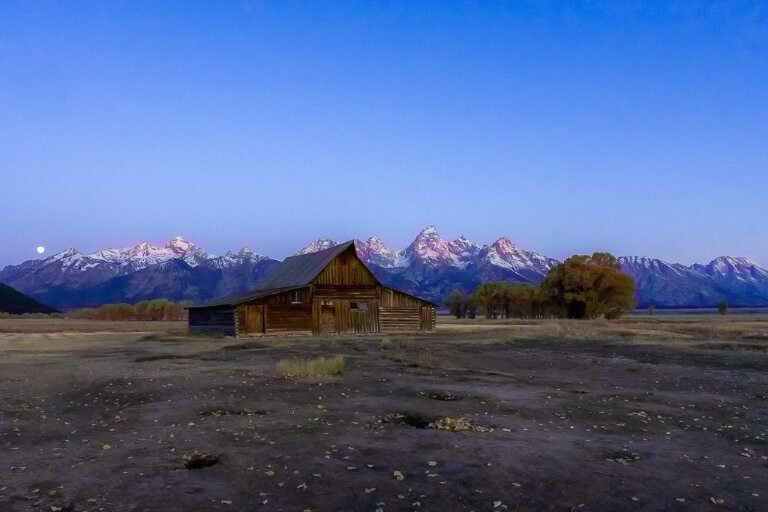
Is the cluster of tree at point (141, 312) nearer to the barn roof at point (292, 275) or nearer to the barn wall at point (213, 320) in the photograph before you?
the barn roof at point (292, 275)

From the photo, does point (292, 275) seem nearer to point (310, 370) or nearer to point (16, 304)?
point (310, 370)

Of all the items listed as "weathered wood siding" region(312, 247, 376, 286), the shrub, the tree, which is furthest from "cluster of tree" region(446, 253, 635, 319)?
the shrub

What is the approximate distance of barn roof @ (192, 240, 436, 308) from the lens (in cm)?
4912

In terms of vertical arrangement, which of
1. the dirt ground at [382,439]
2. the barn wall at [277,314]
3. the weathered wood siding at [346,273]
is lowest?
the dirt ground at [382,439]

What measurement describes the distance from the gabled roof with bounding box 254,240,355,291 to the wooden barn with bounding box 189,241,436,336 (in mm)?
106

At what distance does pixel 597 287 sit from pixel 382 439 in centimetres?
7866

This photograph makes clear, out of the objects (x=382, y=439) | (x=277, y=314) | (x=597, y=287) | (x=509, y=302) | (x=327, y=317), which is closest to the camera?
(x=382, y=439)

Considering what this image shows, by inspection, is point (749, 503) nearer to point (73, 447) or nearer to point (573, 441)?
point (573, 441)

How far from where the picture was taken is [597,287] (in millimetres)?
83688

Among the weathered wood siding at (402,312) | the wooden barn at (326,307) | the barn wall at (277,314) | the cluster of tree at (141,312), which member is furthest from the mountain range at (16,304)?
the weathered wood siding at (402,312)

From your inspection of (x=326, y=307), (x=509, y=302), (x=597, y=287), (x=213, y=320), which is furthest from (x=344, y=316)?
(x=509, y=302)

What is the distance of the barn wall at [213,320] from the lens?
47.4 meters

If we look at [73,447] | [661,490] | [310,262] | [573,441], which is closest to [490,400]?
[573,441]

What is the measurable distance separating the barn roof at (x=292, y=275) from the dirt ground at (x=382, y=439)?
84.2 ft
